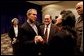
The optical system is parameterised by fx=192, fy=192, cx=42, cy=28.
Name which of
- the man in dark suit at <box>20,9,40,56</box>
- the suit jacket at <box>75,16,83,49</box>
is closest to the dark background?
the man in dark suit at <box>20,9,40,56</box>

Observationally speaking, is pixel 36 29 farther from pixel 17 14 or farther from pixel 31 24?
pixel 17 14

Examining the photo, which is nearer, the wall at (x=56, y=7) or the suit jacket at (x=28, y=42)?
the suit jacket at (x=28, y=42)

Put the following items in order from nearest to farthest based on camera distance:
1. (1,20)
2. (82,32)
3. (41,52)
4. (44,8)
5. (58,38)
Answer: (58,38), (82,32), (41,52), (1,20), (44,8)

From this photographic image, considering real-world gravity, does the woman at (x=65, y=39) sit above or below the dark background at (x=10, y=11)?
below

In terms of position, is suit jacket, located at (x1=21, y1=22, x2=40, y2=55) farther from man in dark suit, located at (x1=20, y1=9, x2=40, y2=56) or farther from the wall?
the wall

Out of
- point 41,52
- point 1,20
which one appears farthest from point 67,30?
point 1,20

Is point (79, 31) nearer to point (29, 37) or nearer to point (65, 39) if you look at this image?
point (65, 39)

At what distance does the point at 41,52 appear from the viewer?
7.34 feet

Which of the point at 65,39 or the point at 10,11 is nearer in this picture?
the point at 65,39

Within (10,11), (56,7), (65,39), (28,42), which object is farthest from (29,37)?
(56,7)

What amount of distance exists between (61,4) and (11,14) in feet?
6.28

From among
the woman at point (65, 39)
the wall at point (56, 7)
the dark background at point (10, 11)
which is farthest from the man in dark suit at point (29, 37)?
the wall at point (56, 7)

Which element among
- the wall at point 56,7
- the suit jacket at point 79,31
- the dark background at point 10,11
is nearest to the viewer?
the suit jacket at point 79,31

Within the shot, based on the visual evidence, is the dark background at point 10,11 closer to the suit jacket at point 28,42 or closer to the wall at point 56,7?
the wall at point 56,7
